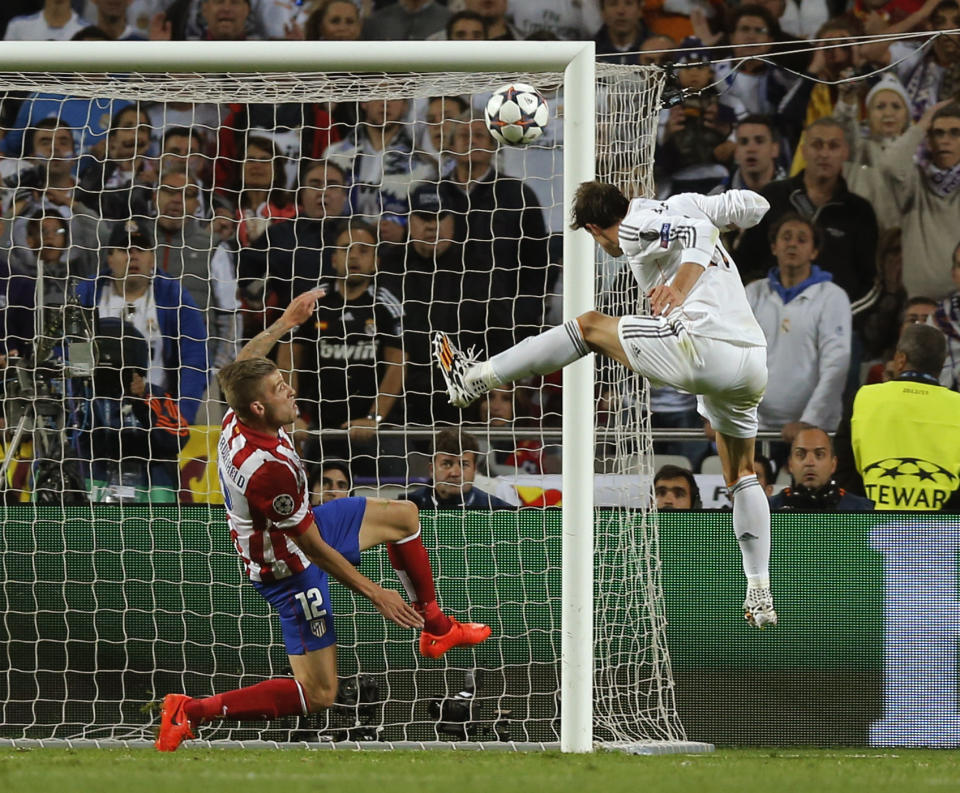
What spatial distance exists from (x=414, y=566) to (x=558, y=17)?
471cm

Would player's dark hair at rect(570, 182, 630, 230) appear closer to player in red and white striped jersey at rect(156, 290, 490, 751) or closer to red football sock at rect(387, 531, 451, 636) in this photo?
player in red and white striped jersey at rect(156, 290, 490, 751)

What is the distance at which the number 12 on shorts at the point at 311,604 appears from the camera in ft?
20.5

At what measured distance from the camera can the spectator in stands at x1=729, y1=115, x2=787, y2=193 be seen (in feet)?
29.2

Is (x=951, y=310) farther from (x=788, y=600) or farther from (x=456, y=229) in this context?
(x=456, y=229)

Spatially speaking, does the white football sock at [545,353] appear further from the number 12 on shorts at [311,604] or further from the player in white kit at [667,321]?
the number 12 on shorts at [311,604]

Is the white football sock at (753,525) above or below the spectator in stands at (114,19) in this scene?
below

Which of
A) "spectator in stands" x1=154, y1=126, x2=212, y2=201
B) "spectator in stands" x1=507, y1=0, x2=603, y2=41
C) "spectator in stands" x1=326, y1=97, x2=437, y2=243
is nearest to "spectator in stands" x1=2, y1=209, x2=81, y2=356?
"spectator in stands" x1=154, y1=126, x2=212, y2=201

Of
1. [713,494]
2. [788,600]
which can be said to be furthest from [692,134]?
[788,600]

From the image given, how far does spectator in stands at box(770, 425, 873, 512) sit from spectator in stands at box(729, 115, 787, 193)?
6.28 feet

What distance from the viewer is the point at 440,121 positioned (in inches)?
364

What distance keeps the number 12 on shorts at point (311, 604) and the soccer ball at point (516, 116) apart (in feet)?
7.20

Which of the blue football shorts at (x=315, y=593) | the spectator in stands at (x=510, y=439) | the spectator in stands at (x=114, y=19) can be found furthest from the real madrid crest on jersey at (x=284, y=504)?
the spectator in stands at (x=114, y=19)

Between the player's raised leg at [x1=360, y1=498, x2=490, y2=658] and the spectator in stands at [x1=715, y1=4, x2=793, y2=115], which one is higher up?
the spectator in stands at [x1=715, y1=4, x2=793, y2=115]

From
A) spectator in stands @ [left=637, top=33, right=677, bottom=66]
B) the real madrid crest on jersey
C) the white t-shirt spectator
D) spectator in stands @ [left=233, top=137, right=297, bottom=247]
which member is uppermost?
the white t-shirt spectator
